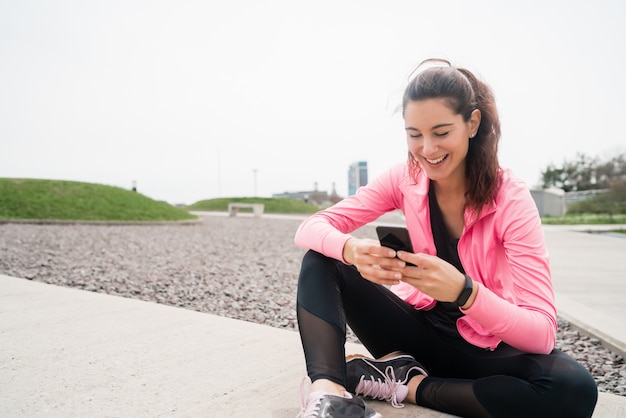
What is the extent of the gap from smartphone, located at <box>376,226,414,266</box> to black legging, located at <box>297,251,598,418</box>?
1.07 feet

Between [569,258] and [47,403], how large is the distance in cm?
734

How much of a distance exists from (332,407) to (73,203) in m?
15.4

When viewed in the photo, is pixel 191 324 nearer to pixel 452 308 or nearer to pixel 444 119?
pixel 452 308

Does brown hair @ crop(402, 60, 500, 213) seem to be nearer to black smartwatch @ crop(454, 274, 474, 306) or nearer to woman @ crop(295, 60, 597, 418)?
woman @ crop(295, 60, 597, 418)

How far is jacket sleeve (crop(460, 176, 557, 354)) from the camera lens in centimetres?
168

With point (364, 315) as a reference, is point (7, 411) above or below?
below

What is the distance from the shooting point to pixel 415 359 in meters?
2.17

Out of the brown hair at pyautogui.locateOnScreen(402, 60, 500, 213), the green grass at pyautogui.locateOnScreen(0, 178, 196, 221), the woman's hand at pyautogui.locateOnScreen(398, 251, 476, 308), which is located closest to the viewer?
the woman's hand at pyautogui.locateOnScreen(398, 251, 476, 308)

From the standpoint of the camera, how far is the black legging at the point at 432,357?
1699 mm

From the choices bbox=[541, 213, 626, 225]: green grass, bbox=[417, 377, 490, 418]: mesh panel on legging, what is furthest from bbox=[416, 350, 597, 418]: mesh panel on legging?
bbox=[541, 213, 626, 225]: green grass

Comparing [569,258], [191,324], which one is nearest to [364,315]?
[191,324]

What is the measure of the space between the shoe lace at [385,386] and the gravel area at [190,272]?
127 centimetres

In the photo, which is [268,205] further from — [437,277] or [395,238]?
[437,277]

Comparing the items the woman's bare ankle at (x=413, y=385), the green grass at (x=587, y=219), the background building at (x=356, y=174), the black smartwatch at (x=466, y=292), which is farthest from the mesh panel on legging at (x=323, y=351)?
the green grass at (x=587, y=219)
